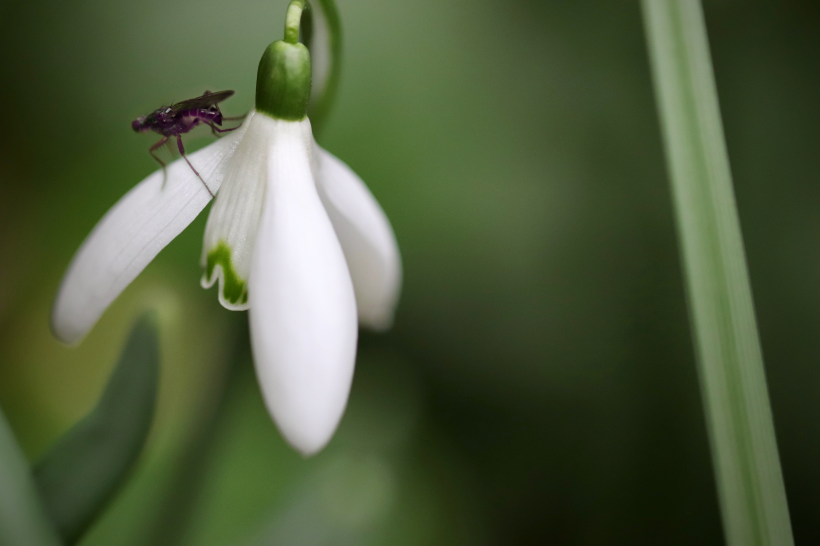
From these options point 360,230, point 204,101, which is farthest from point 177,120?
point 360,230

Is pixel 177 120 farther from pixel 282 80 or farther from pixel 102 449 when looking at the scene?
pixel 102 449

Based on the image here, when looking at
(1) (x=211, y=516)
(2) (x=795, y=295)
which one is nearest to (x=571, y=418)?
(2) (x=795, y=295)

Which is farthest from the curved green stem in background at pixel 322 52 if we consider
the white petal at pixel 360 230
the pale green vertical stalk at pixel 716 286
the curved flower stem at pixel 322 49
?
the pale green vertical stalk at pixel 716 286

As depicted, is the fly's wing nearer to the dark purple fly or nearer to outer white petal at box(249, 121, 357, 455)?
the dark purple fly

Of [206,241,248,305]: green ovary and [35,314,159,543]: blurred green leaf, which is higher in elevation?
[206,241,248,305]: green ovary

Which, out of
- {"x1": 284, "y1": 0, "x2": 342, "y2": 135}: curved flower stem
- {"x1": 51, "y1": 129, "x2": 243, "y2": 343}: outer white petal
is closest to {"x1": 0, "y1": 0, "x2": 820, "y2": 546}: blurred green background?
{"x1": 284, "y1": 0, "x2": 342, "y2": 135}: curved flower stem

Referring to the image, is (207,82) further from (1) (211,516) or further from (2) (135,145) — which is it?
(1) (211,516)
